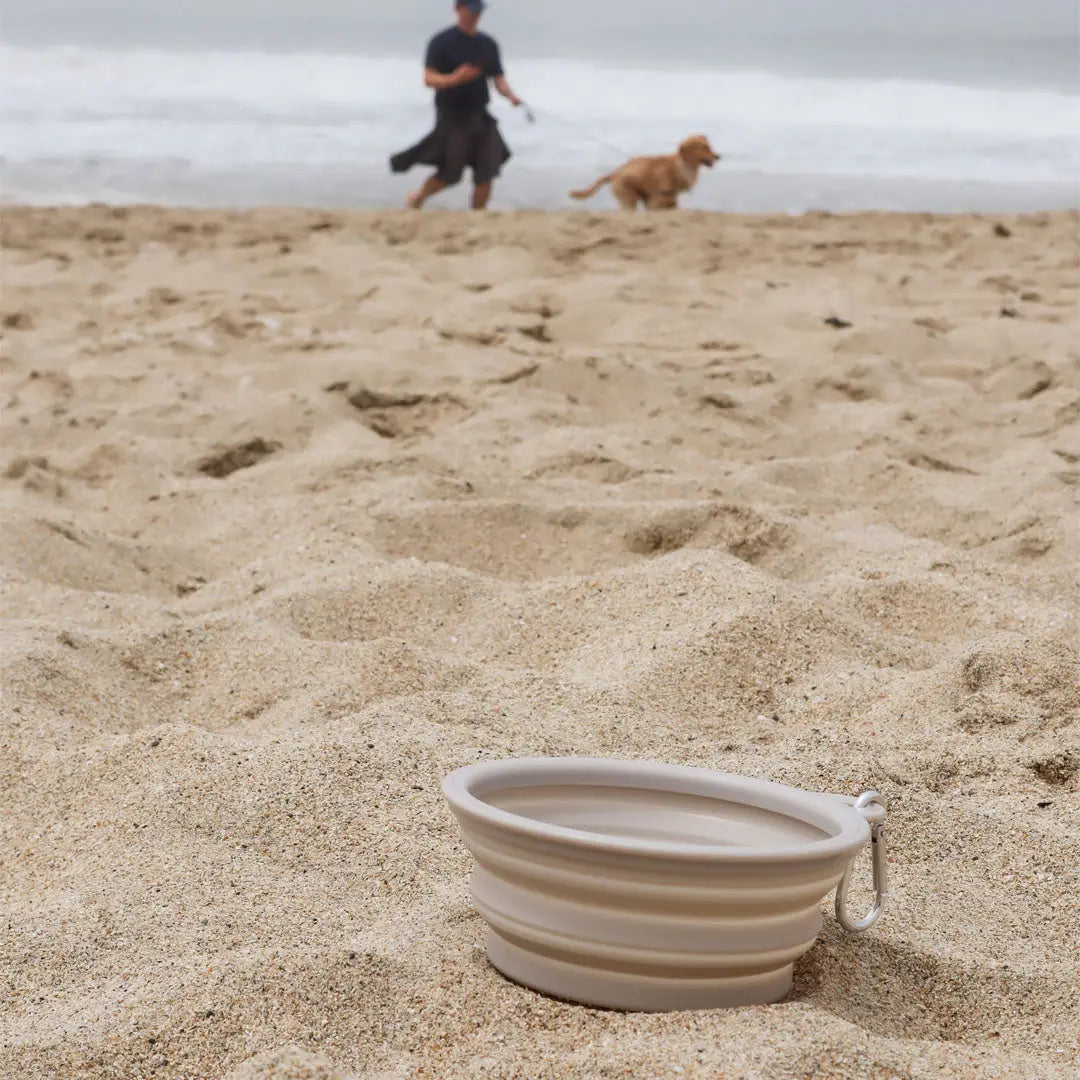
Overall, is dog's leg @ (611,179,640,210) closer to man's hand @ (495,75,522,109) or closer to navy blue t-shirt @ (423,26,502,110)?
man's hand @ (495,75,522,109)

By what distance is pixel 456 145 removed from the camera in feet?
24.7

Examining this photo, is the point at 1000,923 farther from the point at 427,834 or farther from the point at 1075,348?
the point at 1075,348

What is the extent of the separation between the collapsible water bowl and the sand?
0.03 metres

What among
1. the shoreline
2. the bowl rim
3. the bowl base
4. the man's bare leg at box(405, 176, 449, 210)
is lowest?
the bowl base

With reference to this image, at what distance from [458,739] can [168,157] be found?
10.8m

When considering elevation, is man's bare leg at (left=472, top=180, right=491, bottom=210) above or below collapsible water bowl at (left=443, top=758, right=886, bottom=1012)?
above

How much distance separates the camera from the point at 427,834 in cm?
150

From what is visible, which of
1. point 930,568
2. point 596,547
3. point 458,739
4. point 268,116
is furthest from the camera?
point 268,116

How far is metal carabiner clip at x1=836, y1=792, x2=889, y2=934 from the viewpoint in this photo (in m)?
1.25

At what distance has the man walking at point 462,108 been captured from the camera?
7484 millimetres

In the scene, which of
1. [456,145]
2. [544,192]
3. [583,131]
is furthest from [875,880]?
[583,131]

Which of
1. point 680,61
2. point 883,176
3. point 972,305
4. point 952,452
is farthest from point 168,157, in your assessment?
point 680,61

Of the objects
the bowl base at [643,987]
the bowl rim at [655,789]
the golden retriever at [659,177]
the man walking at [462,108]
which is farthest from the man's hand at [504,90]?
the bowl base at [643,987]

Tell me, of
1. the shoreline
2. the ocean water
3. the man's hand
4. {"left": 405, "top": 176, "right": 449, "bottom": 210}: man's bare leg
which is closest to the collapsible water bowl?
{"left": 405, "top": 176, "right": 449, "bottom": 210}: man's bare leg
